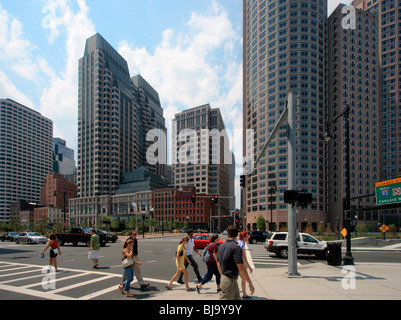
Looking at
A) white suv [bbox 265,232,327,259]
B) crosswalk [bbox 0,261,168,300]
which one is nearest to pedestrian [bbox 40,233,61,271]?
crosswalk [bbox 0,261,168,300]

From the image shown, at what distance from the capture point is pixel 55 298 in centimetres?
800

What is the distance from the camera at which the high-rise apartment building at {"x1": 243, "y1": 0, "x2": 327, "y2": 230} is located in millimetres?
88438

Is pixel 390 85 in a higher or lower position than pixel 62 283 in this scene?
higher

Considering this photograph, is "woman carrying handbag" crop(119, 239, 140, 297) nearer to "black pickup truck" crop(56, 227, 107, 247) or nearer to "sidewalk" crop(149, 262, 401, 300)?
"sidewalk" crop(149, 262, 401, 300)

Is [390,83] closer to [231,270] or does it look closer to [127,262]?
[127,262]

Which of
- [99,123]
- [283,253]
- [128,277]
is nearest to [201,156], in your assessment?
[99,123]

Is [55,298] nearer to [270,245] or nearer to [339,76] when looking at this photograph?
[270,245]

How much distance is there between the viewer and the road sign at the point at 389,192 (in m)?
20.9

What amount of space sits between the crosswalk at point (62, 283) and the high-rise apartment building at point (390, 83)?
132092 millimetres

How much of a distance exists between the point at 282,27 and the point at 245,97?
118 ft

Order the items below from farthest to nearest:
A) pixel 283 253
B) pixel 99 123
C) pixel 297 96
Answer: pixel 99 123 → pixel 297 96 → pixel 283 253

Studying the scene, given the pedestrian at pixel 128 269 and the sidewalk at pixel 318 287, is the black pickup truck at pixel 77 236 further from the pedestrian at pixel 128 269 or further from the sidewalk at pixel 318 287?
the pedestrian at pixel 128 269

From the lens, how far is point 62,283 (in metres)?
10.1

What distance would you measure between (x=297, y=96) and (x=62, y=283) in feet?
303
